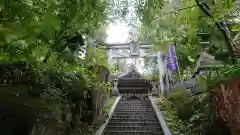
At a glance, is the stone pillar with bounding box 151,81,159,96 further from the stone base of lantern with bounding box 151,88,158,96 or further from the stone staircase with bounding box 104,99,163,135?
the stone staircase with bounding box 104,99,163,135

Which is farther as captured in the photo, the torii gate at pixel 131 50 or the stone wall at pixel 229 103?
the torii gate at pixel 131 50

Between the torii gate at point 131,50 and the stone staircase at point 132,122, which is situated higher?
the torii gate at point 131,50

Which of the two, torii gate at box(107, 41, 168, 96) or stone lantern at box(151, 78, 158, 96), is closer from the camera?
stone lantern at box(151, 78, 158, 96)

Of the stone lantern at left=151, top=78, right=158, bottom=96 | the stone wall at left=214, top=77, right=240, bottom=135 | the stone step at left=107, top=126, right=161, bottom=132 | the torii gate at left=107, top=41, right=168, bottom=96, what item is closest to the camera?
the stone wall at left=214, top=77, right=240, bottom=135

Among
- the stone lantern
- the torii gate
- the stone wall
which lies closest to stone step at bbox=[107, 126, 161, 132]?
the stone wall

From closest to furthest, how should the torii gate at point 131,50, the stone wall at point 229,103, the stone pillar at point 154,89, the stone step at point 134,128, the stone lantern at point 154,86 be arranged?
the stone wall at point 229,103 < the stone step at point 134,128 < the stone lantern at point 154,86 < the stone pillar at point 154,89 < the torii gate at point 131,50

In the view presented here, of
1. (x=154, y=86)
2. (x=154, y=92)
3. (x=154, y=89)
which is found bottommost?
(x=154, y=92)

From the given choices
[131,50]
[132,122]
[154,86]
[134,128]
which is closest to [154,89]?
[154,86]

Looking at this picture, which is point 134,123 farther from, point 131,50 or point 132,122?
point 131,50

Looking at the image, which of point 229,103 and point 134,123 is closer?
point 229,103

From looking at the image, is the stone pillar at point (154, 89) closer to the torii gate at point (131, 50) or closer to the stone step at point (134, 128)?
the torii gate at point (131, 50)

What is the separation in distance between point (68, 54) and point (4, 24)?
1971 millimetres

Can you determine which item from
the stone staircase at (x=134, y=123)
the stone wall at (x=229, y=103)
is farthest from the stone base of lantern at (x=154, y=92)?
the stone wall at (x=229, y=103)

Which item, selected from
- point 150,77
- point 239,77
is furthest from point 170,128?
point 150,77
